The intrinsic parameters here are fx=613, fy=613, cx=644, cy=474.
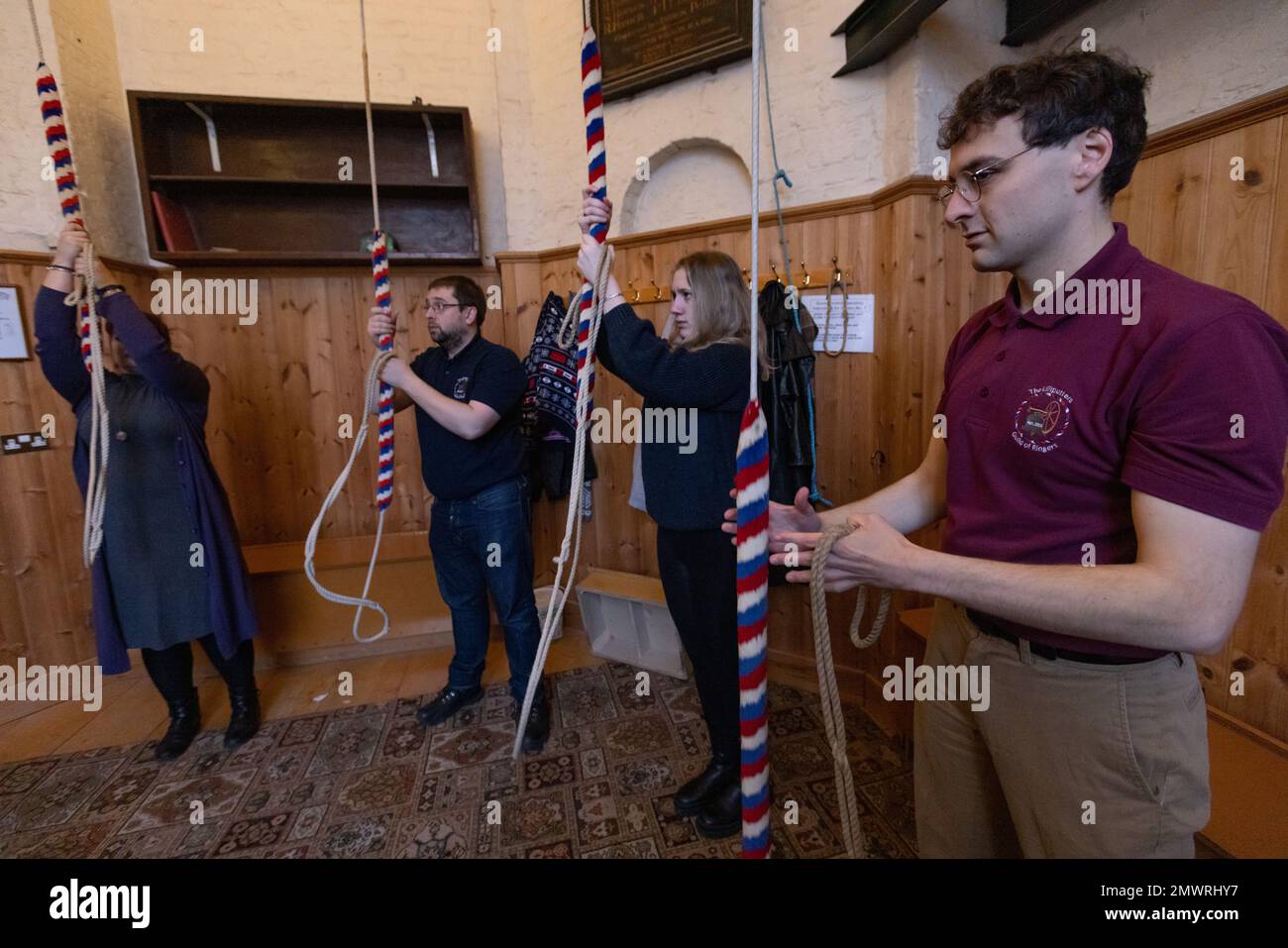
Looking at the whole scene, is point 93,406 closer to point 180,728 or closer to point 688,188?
point 180,728

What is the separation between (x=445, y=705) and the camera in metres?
2.31

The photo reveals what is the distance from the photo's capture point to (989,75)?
86cm

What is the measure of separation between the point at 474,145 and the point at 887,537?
9.66 feet

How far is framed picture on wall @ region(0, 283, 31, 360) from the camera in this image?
7.59 feet

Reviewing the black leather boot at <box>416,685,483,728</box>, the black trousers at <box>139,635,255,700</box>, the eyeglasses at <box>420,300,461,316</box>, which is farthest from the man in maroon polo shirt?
the black trousers at <box>139,635,255,700</box>

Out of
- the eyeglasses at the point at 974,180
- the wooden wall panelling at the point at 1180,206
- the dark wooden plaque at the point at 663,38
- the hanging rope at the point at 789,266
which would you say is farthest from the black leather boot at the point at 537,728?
the dark wooden plaque at the point at 663,38

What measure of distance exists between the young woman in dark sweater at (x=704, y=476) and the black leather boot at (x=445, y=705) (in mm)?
981

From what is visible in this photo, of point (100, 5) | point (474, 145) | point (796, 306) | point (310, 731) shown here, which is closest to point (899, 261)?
point (796, 306)

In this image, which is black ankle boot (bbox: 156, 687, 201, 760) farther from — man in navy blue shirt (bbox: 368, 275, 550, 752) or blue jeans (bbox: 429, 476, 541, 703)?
blue jeans (bbox: 429, 476, 541, 703)

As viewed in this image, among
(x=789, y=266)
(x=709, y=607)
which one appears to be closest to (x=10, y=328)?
(x=709, y=607)

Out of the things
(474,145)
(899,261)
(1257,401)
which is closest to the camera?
(1257,401)

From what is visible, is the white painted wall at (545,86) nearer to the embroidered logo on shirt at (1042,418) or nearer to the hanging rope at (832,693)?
the embroidered logo on shirt at (1042,418)

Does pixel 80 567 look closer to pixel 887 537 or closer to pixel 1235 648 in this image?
pixel 887 537

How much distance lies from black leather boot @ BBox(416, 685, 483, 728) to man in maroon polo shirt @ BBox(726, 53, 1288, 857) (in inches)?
72.1
